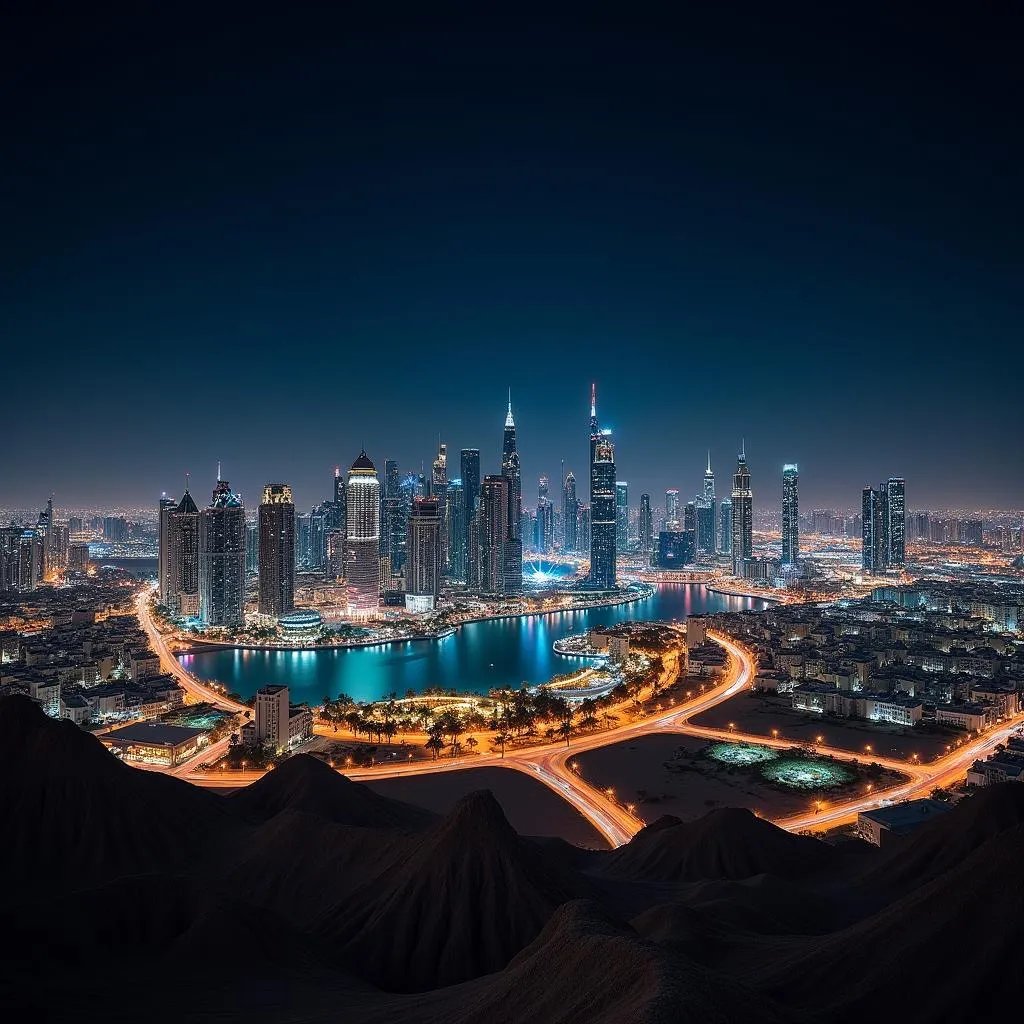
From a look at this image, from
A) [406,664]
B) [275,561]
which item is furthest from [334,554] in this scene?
[406,664]

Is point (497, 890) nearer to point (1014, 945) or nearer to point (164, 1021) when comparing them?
point (164, 1021)

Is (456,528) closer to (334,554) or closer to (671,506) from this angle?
(334,554)

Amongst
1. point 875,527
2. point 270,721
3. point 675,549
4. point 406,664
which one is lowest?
point 406,664

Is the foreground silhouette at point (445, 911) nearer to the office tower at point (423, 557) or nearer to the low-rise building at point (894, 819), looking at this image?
the low-rise building at point (894, 819)

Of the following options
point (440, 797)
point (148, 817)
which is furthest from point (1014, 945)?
point (440, 797)

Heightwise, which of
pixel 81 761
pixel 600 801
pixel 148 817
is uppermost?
pixel 81 761

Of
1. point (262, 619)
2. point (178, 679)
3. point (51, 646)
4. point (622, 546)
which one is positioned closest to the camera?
point (178, 679)

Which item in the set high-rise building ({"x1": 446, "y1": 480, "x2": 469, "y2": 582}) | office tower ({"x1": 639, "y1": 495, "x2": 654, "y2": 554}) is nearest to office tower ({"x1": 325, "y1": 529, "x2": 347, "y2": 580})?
high-rise building ({"x1": 446, "y1": 480, "x2": 469, "y2": 582})
